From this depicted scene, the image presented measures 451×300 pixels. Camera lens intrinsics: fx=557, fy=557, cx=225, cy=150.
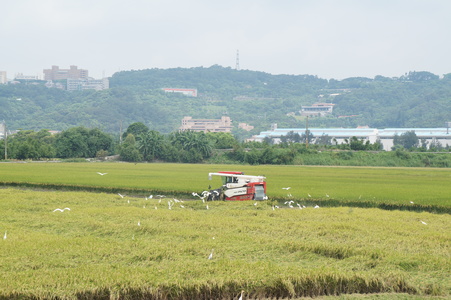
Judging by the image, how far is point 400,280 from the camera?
11695mm

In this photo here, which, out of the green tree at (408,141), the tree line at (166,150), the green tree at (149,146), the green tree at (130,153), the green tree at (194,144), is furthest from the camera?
the green tree at (408,141)

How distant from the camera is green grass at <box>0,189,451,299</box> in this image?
35.2ft

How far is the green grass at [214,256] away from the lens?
10742mm

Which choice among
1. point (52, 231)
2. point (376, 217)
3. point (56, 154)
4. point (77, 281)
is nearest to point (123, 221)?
point (52, 231)

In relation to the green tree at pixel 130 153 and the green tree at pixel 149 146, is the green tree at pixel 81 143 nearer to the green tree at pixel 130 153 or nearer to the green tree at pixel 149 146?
the green tree at pixel 130 153

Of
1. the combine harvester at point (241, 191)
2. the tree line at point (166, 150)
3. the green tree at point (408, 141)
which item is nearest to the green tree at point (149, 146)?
the tree line at point (166, 150)

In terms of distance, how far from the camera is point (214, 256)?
1288cm

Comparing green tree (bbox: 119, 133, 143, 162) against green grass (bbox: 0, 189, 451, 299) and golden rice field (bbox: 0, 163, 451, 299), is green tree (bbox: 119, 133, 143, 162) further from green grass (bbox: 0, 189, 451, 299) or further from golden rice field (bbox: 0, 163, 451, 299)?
green grass (bbox: 0, 189, 451, 299)

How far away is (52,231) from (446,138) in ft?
488

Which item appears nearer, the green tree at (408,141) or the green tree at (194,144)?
the green tree at (194,144)

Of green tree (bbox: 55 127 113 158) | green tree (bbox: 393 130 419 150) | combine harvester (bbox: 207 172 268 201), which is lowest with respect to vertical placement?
green tree (bbox: 393 130 419 150)

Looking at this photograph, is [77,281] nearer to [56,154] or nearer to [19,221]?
[19,221]

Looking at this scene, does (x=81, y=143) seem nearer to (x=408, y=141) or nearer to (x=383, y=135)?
(x=408, y=141)

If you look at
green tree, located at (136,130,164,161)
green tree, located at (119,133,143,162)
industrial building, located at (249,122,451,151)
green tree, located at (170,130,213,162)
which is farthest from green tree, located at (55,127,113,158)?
industrial building, located at (249,122,451,151)
